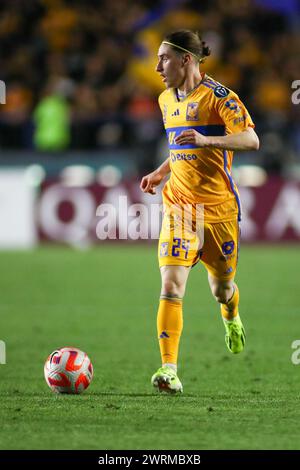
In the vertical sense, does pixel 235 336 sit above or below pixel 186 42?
below

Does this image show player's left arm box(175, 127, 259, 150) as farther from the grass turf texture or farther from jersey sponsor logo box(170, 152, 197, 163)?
the grass turf texture

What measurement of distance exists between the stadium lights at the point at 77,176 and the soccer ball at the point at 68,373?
11369 mm

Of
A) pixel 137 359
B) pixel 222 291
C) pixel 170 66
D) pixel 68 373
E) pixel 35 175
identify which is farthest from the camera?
pixel 35 175

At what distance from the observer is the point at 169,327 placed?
6.80 m

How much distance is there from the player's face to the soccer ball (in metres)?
1.80

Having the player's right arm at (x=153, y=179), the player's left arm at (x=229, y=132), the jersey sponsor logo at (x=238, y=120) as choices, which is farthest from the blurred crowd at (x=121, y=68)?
the jersey sponsor logo at (x=238, y=120)

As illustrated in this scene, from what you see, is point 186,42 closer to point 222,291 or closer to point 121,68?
point 222,291

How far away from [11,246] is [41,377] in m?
11.1

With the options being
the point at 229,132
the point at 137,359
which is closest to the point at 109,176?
the point at 137,359

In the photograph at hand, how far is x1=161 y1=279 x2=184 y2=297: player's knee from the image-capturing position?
6.78m

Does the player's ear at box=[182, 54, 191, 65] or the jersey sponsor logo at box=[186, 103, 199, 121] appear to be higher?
the player's ear at box=[182, 54, 191, 65]

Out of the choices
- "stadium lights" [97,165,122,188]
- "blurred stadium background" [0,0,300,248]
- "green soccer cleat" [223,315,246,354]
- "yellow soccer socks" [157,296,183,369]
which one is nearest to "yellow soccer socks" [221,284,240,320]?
"green soccer cleat" [223,315,246,354]

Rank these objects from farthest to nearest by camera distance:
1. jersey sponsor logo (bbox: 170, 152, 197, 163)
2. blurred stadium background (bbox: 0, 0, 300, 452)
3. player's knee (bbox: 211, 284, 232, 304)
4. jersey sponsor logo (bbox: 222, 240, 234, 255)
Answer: player's knee (bbox: 211, 284, 232, 304) < jersey sponsor logo (bbox: 222, 240, 234, 255) < jersey sponsor logo (bbox: 170, 152, 197, 163) < blurred stadium background (bbox: 0, 0, 300, 452)

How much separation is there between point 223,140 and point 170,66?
67cm
